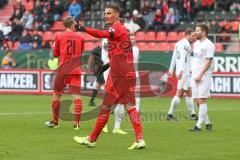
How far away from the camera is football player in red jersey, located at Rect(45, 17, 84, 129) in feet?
55.6

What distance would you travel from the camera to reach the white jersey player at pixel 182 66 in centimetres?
1928

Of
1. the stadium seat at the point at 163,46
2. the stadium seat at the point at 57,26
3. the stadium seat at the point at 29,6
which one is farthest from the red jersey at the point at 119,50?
the stadium seat at the point at 29,6

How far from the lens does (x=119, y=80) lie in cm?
1334

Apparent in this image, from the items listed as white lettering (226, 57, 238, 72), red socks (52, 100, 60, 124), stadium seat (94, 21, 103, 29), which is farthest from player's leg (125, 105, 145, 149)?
stadium seat (94, 21, 103, 29)

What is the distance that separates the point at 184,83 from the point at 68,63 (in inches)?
144

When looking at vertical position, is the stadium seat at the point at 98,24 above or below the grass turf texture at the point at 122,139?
above

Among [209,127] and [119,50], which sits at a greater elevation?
[119,50]

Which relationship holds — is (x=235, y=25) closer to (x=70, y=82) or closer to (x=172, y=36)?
(x=172, y=36)

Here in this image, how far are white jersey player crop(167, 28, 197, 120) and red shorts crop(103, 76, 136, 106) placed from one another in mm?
5890

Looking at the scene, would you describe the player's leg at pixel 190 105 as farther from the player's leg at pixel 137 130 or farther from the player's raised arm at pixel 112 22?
the player's raised arm at pixel 112 22

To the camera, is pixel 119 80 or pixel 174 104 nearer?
pixel 119 80

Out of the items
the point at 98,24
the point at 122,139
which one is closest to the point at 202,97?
the point at 122,139

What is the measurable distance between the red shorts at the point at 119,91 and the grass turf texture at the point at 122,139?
82 centimetres

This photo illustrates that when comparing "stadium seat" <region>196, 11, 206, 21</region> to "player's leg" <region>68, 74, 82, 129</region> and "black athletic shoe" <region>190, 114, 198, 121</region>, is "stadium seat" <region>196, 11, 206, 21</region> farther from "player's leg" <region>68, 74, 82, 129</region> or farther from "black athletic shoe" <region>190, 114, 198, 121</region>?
"player's leg" <region>68, 74, 82, 129</region>
